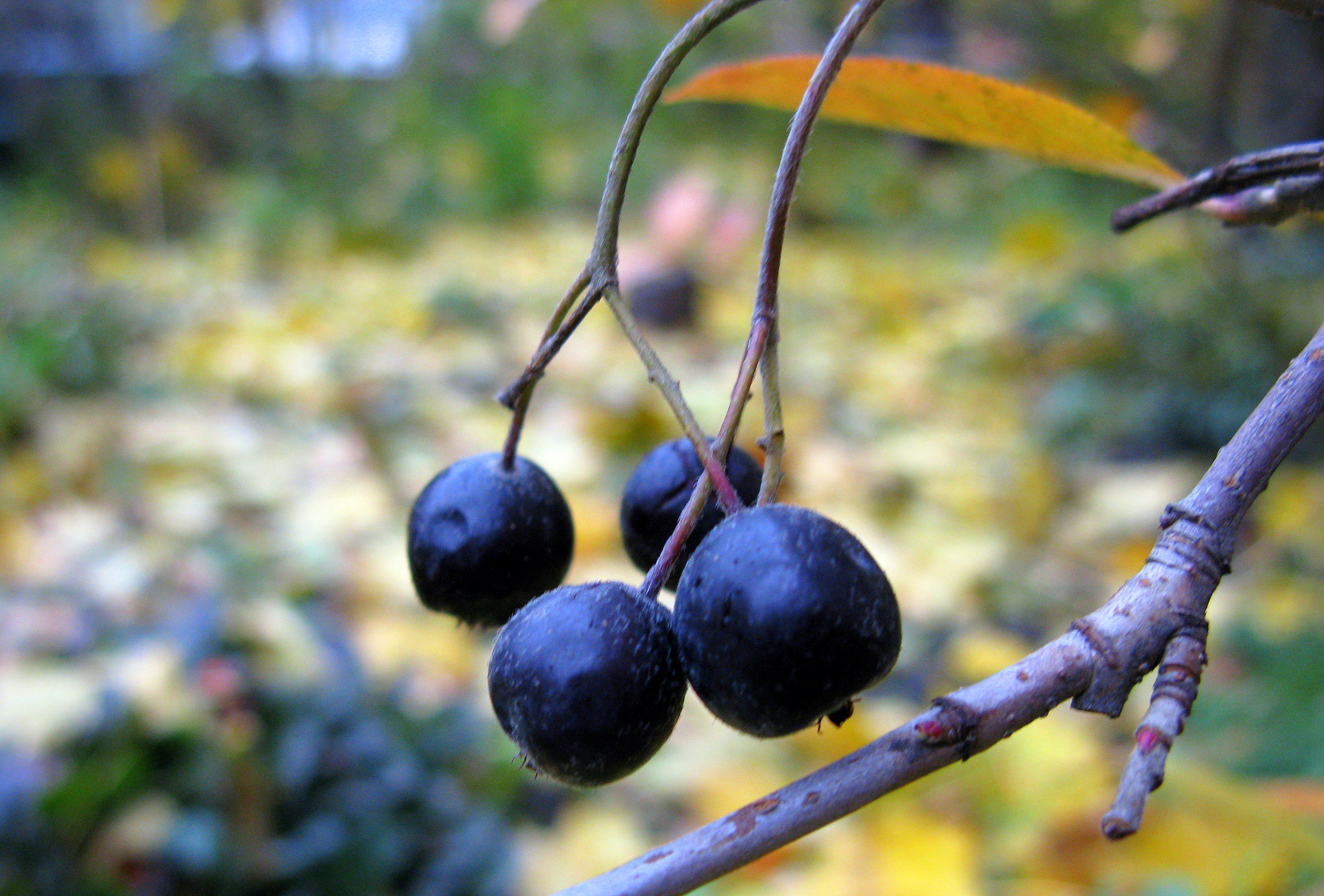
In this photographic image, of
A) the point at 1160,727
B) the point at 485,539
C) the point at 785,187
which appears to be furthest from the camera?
the point at 485,539

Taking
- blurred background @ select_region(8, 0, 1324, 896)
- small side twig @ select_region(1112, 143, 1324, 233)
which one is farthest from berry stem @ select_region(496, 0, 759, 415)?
blurred background @ select_region(8, 0, 1324, 896)

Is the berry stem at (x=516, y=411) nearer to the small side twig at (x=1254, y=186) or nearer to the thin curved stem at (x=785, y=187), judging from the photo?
the thin curved stem at (x=785, y=187)

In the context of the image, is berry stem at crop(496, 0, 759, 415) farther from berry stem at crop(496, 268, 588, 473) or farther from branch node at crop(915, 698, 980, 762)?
branch node at crop(915, 698, 980, 762)

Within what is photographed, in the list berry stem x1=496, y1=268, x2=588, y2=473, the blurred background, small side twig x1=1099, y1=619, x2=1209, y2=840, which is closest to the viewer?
small side twig x1=1099, y1=619, x2=1209, y2=840

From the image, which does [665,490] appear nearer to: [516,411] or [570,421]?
[516,411]

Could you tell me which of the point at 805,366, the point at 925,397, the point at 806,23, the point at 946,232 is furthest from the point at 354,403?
the point at 946,232

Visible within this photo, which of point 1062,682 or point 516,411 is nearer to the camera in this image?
point 1062,682

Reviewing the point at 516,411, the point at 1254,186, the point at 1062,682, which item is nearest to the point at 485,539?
the point at 516,411
